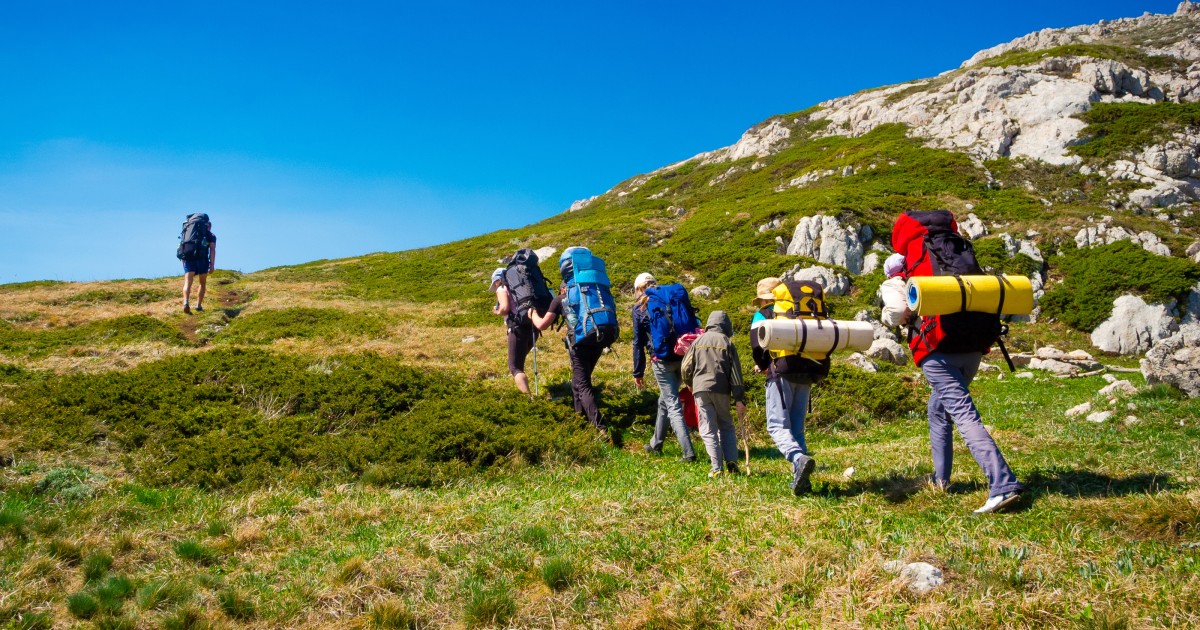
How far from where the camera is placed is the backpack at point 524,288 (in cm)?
1035

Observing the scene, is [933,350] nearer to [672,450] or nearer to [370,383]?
[672,450]

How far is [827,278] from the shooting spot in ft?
83.3

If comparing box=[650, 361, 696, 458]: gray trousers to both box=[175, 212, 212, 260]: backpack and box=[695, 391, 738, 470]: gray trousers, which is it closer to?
box=[695, 391, 738, 470]: gray trousers

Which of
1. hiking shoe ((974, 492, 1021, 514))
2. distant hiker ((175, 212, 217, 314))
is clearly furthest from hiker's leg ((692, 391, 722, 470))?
distant hiker ((175, 212, 217, 314))

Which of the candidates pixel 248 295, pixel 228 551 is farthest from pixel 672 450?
pixel 248 295

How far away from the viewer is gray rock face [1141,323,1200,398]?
10.2m

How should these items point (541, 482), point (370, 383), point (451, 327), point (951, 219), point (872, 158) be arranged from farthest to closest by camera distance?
point (872, 158) < point (451, 327) < point (370, 383) < point (541, 482) < point (951, 219)

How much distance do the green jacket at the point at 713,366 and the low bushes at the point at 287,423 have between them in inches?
89.0

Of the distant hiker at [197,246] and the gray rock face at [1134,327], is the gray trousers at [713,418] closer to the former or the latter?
the distant hiker at [197,246]

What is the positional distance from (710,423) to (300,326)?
14.5 meters

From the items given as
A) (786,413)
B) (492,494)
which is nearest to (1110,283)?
(786,413)

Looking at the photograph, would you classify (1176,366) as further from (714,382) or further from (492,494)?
(492,494)

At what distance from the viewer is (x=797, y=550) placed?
4.86 meters

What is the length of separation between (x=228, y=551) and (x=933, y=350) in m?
6.42
